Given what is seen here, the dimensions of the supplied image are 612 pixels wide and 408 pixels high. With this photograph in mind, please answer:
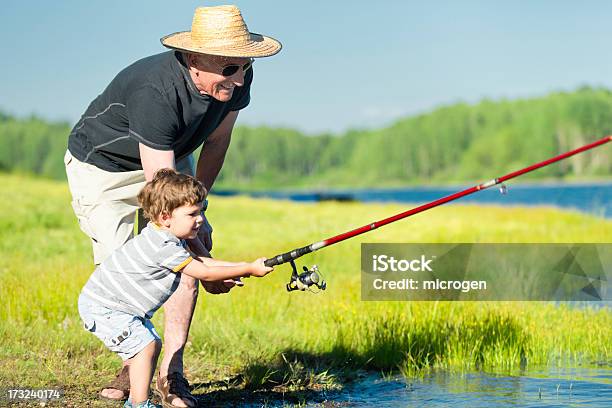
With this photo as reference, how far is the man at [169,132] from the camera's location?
518cm

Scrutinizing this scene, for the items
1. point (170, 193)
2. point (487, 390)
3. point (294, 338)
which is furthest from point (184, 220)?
point (294, 338)

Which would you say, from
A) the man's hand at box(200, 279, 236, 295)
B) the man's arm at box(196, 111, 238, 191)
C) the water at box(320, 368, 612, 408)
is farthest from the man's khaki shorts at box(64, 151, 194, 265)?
the water at box(320, 368, 612, 408)

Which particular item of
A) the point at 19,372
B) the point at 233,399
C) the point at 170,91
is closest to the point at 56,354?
the point at 19,372

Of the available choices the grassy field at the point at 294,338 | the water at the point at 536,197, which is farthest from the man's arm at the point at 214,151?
the water at the point at 536,197

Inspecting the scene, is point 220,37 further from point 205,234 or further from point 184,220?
point 205,234

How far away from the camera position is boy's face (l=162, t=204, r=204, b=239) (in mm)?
4824

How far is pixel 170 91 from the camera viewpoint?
17.0 feet

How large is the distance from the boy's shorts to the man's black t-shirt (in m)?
0.93

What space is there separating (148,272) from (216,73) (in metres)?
1.16

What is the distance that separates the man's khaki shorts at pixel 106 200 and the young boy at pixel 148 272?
796mm

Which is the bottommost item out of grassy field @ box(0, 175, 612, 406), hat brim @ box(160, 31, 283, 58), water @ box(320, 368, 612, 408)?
water @ box(320, 368, 612, 408)

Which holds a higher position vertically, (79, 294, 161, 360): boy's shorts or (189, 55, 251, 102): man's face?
(189, 55, 251, 102): man's face

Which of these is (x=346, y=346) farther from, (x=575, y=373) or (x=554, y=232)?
(x=554, y=232)

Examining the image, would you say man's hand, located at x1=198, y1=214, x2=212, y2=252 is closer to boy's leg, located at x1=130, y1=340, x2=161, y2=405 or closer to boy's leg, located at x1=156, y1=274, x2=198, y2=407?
boy's leg, located at x1=156, y1=274, x2=198, y2=407
